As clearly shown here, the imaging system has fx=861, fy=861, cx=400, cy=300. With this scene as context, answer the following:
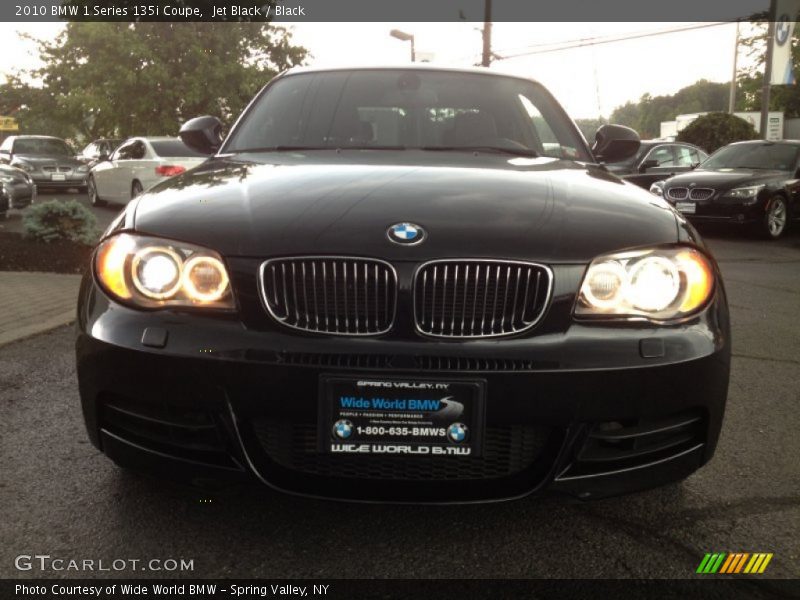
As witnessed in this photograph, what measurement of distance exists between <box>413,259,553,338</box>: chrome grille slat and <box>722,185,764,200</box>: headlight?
36.5ft

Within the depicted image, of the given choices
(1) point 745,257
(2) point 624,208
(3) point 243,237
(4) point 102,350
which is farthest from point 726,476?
(1) point 745,257

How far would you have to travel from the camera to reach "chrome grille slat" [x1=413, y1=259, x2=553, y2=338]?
2.21 m

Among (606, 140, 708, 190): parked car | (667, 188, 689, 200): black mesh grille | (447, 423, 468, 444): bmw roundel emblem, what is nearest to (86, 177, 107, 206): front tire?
(606, 140, 708, 190): parked car

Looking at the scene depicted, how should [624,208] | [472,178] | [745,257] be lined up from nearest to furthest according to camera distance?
[624,208]
[472,178]
[745,257]

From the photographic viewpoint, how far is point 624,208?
2.58 meters

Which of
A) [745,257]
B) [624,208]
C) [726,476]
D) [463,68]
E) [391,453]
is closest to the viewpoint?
[391,453]

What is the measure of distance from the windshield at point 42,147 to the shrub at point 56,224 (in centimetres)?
1275

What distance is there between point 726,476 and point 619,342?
3.66ft

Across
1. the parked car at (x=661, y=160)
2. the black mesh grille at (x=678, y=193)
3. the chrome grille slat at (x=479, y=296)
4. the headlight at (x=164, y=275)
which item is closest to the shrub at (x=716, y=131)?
the parked car at (x=661, y=160)

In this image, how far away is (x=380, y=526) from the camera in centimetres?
252

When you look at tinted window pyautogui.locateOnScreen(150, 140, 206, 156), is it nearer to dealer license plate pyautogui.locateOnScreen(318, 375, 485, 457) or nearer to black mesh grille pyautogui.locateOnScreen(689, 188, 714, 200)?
black mesh grille pyautogui.locateOnScreen(689, 188, 714, 200)

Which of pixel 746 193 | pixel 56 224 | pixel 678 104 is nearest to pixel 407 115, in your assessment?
pixel 56 224

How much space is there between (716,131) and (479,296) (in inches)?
865

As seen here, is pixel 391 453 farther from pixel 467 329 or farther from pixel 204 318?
pixel 204 318
